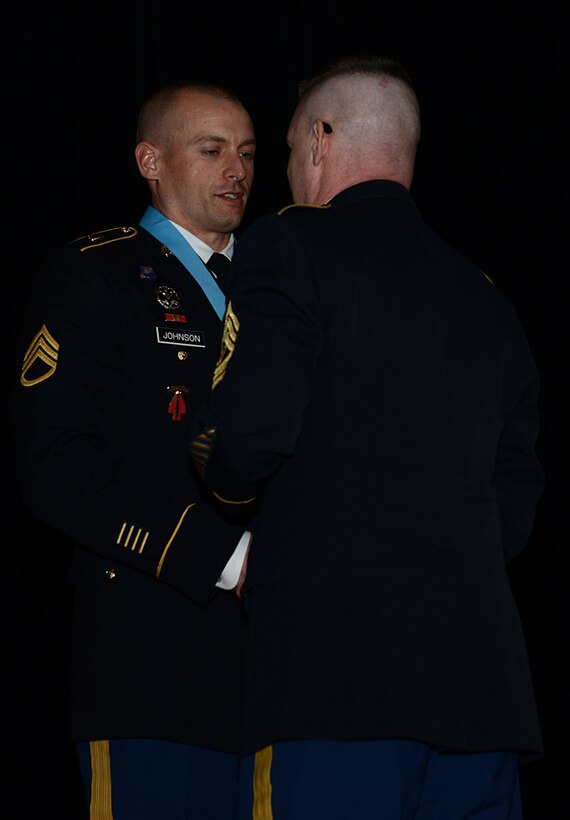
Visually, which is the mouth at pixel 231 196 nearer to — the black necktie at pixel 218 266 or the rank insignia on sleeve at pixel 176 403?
the black necktie at pixel 218 266

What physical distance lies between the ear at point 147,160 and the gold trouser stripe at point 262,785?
1403mm

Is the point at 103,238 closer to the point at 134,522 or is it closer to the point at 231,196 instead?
the point at 231,196

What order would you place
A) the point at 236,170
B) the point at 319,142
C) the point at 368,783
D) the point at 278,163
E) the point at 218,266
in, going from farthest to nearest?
1. the point at 278,163
2. the point at 236,170
3. the point at 218,266
4. the point at 319,142
5. the point at 368,783

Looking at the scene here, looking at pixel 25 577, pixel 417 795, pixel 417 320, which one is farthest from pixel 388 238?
pixel 25 577

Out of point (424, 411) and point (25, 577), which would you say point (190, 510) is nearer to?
point (424, 411)

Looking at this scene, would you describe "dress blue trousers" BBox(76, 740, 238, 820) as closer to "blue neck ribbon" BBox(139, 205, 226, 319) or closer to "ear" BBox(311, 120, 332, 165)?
"blue neck ribbon" BBox(139, 205, 226, 319)

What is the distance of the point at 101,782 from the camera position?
2193mm

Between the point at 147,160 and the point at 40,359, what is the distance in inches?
27.6

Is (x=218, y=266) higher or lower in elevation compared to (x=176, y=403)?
higher

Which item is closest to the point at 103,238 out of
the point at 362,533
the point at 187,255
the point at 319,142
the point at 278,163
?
the point at 187,255

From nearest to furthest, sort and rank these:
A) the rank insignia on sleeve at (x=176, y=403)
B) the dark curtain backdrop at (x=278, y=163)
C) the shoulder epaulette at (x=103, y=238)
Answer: the rank insignia on sleeve at (x=176, y=403) → the shoulder epaulette at (x=103, y=238) → the dark curtain backdrop at (x=278, y=163)

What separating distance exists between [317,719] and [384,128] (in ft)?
3.01

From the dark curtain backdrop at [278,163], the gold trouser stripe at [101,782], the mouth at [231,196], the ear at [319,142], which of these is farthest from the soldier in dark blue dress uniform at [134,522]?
the dark curtain backdrop at [278,163]

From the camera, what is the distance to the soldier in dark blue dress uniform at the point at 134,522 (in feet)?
Answer: 7.06
